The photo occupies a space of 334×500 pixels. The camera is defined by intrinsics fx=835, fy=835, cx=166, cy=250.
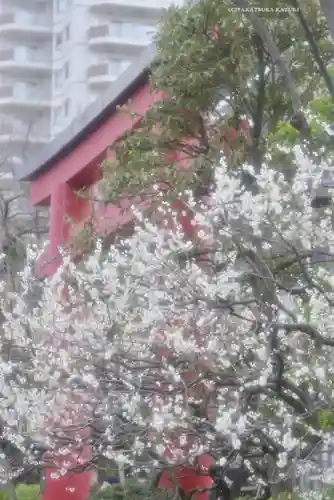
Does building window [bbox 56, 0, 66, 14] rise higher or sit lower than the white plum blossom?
higher

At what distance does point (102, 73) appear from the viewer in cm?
2827

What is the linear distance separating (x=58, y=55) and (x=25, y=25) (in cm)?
193

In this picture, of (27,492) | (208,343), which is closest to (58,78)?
(27,492)

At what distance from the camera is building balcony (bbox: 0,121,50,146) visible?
27.1 meters

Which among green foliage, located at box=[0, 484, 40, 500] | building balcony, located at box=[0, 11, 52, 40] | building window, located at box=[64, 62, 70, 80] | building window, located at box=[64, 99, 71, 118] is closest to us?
green foliage, located at box=[0, 484, 40, 500]

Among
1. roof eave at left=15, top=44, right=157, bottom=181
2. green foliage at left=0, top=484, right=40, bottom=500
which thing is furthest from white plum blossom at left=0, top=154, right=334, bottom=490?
green foliage at left=0, top=484, right=40, bottom=500

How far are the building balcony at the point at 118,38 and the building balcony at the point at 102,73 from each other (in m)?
0.47

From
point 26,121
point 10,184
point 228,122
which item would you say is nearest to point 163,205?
point 228,122

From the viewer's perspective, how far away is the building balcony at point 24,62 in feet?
97.6

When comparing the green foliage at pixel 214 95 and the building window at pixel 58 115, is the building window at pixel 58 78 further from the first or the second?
the green foliage at pixel 214 95

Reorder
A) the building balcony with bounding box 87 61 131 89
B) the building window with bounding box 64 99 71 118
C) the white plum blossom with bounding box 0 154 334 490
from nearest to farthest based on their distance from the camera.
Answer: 1. the white plum blossom with bounding box 0 154 334 490
2. the building window with bounding box 64 99 71 118
3. the building balcony with bounding box 87 61 131 89

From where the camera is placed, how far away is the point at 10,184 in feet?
74.7

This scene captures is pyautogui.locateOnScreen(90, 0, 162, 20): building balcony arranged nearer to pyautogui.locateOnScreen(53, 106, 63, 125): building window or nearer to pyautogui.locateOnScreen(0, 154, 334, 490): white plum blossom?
pyautogui.locateOnScreen(53, 106, 63, 125): building window

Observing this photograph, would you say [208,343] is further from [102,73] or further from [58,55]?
[58,55]
